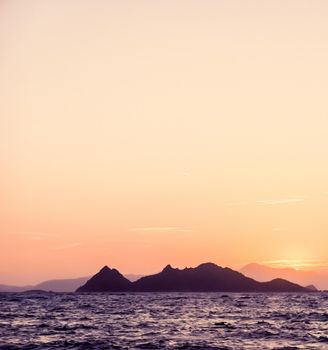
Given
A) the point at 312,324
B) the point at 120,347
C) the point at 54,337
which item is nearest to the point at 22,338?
the point at 54,337

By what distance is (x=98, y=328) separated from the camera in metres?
55.9

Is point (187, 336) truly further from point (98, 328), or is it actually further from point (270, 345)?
point (98, 328)

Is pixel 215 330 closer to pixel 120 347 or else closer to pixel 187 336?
pixel 187 336

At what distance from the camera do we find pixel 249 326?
58.9 meters

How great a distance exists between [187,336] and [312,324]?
21682mm

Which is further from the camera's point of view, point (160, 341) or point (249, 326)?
point (249, 326)

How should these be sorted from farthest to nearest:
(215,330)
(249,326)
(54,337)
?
(249,326), (215,330), (54,337)

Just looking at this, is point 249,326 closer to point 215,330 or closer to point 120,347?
point 215,330

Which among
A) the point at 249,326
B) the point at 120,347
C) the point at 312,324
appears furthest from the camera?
the point at 312,324

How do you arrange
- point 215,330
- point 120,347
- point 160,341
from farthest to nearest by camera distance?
point 215,330
point 160,341
point 120,347

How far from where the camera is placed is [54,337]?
47.5 m

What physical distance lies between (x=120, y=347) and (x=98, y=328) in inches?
616

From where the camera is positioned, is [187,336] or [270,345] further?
[187,336]

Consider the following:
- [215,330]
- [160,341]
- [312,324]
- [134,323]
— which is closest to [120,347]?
[160,341]
